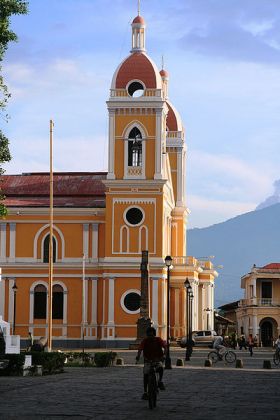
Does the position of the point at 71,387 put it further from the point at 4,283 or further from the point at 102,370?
the point at 4,283

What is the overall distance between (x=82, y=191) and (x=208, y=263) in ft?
42.3

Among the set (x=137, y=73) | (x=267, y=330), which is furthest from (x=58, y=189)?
(x=267, y=330)

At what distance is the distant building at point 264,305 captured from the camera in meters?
99.2

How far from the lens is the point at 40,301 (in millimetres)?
77812

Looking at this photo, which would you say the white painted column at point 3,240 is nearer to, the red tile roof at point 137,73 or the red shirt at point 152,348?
the red tile roof at point 137,73

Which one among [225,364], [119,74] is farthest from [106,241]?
[225,364]

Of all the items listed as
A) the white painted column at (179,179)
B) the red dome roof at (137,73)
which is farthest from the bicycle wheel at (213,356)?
the white painted column at (179,179)

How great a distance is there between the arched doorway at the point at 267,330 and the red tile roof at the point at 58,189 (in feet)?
78.7

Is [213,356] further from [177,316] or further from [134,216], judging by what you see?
[177,316]

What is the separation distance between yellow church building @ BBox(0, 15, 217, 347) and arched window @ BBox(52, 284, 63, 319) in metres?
0.07

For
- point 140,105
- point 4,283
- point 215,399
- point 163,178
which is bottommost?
point 215,399

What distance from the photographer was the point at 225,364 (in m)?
48.7

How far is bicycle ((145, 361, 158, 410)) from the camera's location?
22172 millimetres

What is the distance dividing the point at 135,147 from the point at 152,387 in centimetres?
5445
